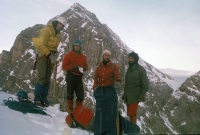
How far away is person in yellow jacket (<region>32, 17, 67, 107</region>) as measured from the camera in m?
6.11

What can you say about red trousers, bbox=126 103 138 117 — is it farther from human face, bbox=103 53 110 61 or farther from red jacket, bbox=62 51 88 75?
red jacket, bbox=62 51 88 75

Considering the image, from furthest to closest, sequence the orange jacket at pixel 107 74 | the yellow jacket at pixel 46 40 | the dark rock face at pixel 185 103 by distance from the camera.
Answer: the dark rock face at pixel 185 103 < the yellow jacket at pixel 46 40 < the orange jacket at pixel 107 74

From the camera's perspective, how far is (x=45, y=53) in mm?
6070

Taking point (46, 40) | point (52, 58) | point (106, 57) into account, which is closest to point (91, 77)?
point (52, 58)

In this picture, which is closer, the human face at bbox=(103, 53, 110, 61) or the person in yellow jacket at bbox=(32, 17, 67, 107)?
the human face at bbox=(103, 53, 110, 61)

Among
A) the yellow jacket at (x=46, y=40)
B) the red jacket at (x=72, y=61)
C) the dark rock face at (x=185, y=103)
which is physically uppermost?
the yellow jacket at (x=46, y=40)

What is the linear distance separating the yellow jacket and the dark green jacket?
307cm

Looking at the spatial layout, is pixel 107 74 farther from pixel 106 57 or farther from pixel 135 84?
pixel 135 84

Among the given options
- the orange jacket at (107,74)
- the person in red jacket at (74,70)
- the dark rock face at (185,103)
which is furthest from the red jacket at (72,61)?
the dark rock face at (185,103)

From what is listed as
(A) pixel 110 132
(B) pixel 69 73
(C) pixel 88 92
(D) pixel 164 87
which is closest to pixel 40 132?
(A) pixel 110 132

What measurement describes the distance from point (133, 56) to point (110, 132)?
2.78 m

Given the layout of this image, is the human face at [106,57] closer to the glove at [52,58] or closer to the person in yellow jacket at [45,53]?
the person in yellow jacket at [45,53]

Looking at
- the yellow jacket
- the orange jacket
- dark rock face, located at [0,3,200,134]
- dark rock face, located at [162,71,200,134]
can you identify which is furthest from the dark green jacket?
dark rock face, located at [162,71,200,134]

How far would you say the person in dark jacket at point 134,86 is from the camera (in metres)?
5.78
